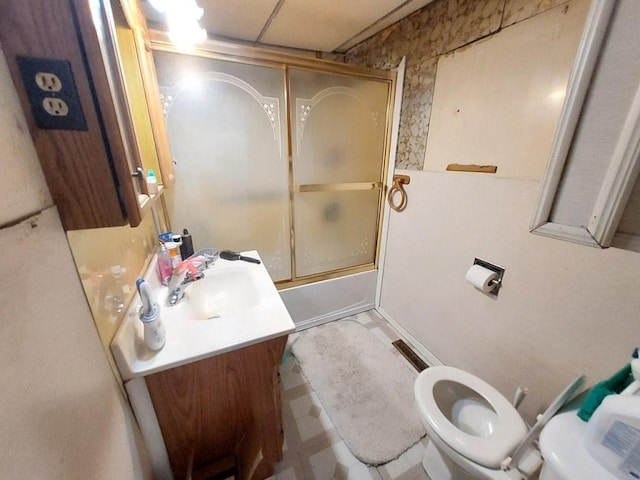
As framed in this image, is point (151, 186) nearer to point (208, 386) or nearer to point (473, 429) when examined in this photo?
point (208, 386)

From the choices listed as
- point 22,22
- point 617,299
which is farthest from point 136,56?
point 617,299

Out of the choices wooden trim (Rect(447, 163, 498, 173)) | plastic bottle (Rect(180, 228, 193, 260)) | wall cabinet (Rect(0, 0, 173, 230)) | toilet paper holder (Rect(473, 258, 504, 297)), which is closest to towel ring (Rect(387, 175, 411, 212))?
wooden trim (Rect(447, 163, 498, 173))

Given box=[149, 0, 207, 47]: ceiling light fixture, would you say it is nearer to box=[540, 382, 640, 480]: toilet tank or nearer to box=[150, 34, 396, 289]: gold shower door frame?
box=[150, 34, 396, 289]: gold shower door frame

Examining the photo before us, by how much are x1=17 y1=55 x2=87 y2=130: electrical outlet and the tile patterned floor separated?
150cm

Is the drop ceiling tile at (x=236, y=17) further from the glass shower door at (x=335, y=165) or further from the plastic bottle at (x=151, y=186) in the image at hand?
the plastic bottle at (x=151, y=186)

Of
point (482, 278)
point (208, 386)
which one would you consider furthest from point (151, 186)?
point (482, 278)

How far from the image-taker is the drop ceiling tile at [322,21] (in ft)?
4.42

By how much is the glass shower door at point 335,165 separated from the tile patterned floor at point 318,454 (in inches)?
35.6

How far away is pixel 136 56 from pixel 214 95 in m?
0.49

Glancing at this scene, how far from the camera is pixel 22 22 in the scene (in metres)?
0.38

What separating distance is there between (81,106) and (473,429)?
174cm

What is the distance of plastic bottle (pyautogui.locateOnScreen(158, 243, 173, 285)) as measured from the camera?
118cm


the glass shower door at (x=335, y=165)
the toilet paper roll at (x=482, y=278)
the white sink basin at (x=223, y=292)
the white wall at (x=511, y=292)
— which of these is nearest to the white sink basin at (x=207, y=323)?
the white sink basin at (x=223, y=292)

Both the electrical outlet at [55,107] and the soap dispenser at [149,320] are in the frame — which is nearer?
the electrical outlet at [55,107]
